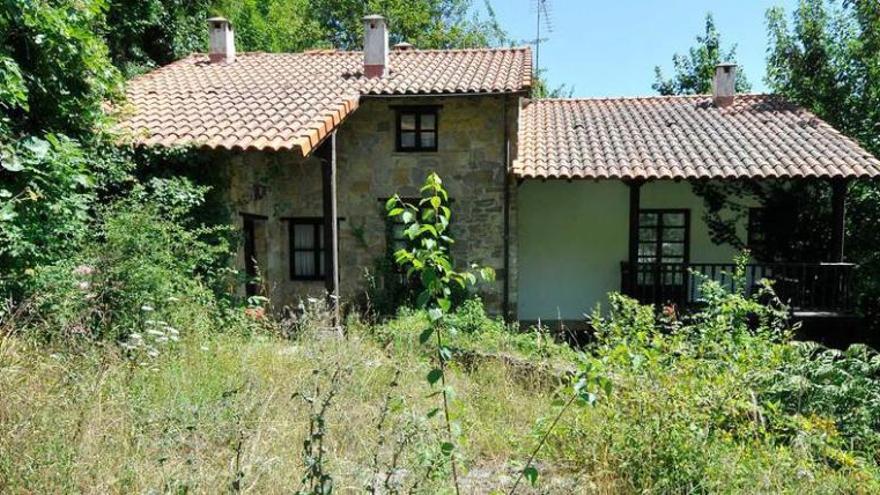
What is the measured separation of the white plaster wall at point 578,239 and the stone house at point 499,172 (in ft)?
0.09

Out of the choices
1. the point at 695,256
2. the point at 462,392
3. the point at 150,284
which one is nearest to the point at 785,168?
the point at 695,256

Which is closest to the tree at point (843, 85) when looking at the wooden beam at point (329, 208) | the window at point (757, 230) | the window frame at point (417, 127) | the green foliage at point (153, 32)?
the window at point (757, 230)

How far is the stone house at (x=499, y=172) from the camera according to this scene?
9.90 metres

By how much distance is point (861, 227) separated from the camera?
1142 centimetres

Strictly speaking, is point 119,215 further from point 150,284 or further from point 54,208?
point 150,284

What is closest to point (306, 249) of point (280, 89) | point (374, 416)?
point (280, 89)

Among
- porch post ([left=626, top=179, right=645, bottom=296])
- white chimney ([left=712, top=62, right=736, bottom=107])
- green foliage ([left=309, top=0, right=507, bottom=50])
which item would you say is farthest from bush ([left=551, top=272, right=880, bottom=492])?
green foliage ([left=309, top=0, right=507, bottom=50])

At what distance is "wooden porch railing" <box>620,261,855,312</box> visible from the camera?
9781mm

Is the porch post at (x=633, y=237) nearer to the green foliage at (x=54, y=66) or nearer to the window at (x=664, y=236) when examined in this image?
the window at (x=664, y=236)

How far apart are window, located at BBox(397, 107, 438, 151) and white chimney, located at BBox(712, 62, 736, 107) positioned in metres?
6.78

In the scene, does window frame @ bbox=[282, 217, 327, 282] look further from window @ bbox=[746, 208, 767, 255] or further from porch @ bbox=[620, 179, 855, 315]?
window @ bbox=[746, 208, 767, 255]

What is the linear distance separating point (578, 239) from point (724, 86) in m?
5.18

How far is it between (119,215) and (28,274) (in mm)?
1088

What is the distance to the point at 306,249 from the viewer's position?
445 inches
